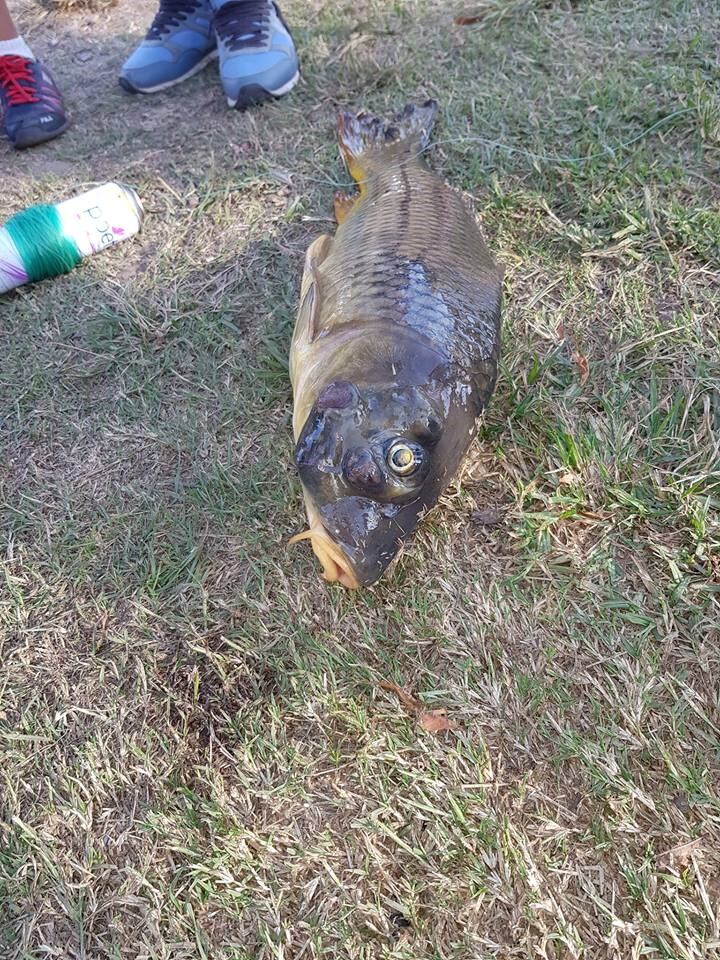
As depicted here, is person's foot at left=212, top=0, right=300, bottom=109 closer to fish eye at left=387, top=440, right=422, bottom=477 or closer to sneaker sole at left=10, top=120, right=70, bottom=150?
sneaker sole at left=10, top=120, right=70, bottom=150

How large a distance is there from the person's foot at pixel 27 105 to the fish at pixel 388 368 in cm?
214

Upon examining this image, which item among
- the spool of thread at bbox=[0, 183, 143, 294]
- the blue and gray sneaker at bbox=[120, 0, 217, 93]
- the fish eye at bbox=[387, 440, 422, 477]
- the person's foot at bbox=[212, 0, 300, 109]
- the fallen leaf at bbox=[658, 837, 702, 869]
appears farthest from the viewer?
the blue and gray sneaker at bbox=[120, 0, 217, 93]

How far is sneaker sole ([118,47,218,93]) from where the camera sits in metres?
4.17

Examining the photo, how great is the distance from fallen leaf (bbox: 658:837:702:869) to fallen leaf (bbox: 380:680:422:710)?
2.19ft

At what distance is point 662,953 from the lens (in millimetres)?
1589

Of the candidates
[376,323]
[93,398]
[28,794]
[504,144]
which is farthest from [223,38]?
[28,794]

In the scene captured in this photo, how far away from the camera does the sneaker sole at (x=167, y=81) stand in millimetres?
4172

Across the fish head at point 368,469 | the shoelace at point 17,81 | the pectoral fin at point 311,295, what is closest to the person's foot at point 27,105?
the shoelace at point 17,81

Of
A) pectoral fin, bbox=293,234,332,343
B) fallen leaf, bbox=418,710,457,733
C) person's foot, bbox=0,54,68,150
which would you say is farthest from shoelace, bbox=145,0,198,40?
fallen leaf, bbox=418,710,457,733

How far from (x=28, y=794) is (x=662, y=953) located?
1585 millimetres

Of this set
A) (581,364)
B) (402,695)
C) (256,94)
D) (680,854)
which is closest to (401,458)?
(402,695)

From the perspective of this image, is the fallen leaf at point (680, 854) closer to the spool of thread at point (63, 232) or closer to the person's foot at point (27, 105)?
the spool of thread at point (63, 232)

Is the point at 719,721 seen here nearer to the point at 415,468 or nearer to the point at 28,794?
the point at 415,468

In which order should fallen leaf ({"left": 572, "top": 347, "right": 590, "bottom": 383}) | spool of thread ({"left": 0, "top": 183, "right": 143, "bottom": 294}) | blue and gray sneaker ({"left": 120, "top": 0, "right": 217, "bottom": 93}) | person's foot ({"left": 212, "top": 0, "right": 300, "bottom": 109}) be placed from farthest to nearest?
blue and gray sneaker ({"left": 120, "top": 0, "right": 217, "bottom": 93})
person's foot ({"left": 212, "top": 0, "right": 300, "bottom": 109})
spool of thread ({"left": 0, "top": 183, "right": 143, "bottom": 294})
fallen leaf ({"left": 572, "top": 347, "right": 590, "bottom": 383})
